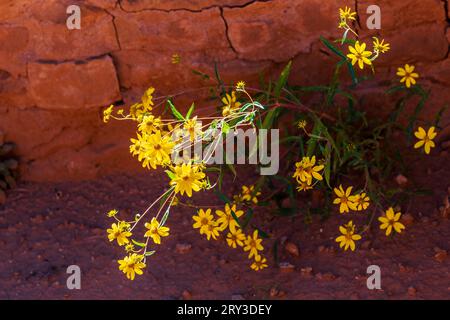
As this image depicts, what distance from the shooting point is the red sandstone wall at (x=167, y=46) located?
2.99 m

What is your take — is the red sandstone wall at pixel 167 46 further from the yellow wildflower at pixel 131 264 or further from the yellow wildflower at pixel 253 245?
the yellow wildflower at pixel 131 264

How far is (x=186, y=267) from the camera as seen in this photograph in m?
2.93

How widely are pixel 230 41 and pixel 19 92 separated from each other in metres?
1.11

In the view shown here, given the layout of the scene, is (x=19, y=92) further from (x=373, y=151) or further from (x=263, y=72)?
(x=373, y=151)

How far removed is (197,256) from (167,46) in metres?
1.01

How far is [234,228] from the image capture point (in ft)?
8.66

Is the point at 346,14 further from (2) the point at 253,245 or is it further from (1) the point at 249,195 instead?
(2) the point at 253,245

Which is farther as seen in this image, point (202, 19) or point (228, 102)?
point (202, 19)

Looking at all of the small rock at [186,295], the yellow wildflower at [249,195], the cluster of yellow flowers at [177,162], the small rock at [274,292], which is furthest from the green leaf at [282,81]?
the small rock at [186,295]

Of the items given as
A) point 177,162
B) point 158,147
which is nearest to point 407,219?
point 177,162

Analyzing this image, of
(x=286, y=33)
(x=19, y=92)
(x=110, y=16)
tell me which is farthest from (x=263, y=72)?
(x=19, y=92)

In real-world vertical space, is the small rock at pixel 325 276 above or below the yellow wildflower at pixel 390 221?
below

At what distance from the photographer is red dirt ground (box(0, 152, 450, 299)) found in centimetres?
269

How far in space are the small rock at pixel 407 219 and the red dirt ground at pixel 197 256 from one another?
17mm
